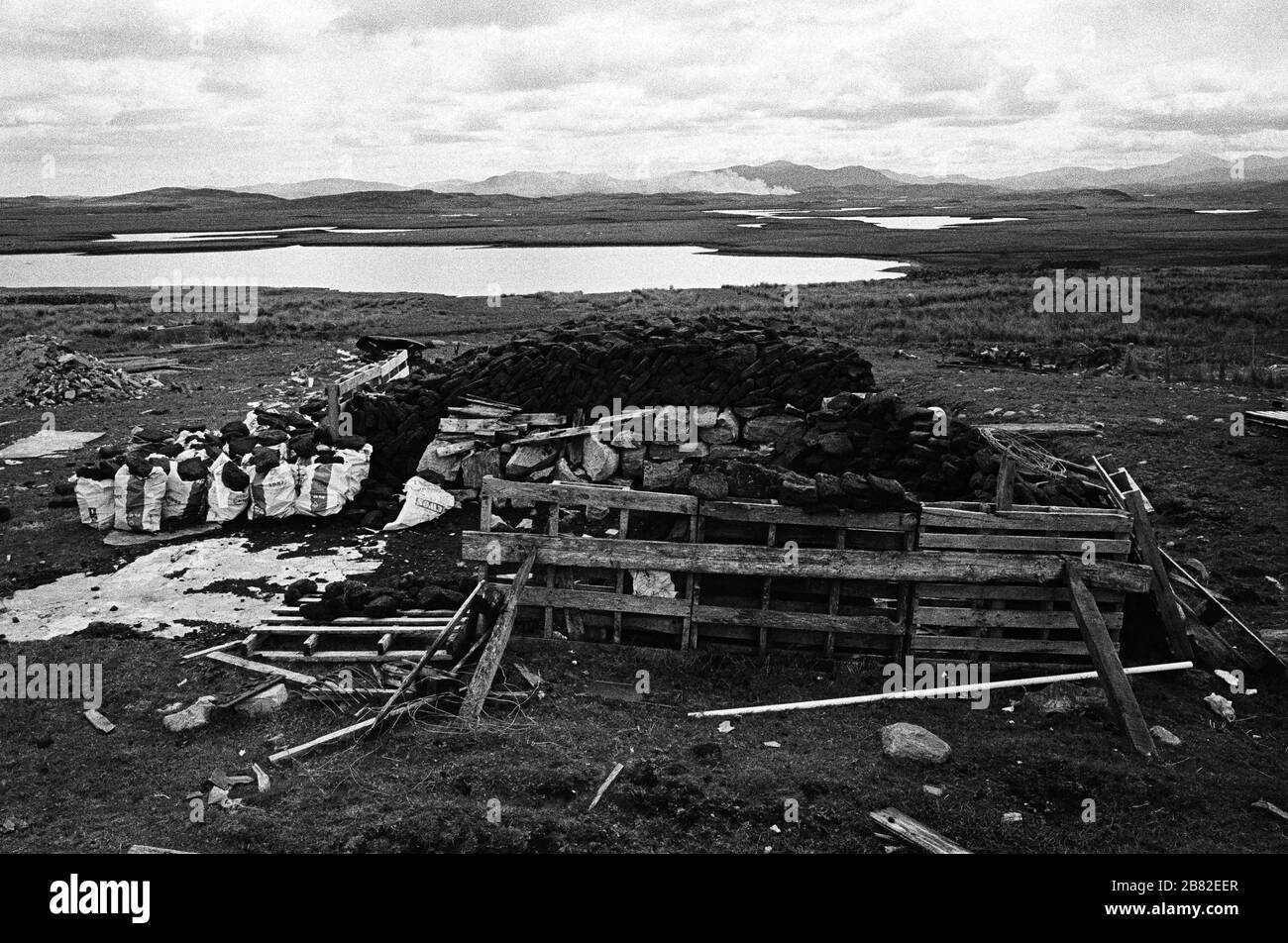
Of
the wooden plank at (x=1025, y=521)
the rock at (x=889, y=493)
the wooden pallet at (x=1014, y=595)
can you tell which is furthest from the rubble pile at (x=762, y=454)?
the wooden pallet at (x=1014, y=595)

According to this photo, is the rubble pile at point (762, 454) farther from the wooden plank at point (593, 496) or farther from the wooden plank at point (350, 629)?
the wooden plank at point (350, 629)

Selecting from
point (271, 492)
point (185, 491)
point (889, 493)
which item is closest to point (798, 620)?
point (889, 493)

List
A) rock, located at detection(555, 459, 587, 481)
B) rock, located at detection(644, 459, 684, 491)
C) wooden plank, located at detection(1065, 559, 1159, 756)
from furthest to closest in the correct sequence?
1. rock, located at detection(555, 459, 587, 481)
2. rock, located at detection(644, 459, 684, 491)
3. wooden plank, located at detection(1065, 559, 1159, 756)

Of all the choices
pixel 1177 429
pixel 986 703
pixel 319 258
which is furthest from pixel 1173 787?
pixel 319 258

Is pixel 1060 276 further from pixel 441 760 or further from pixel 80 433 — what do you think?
pixel 441 760

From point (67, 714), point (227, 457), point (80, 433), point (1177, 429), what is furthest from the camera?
point (80, 433)

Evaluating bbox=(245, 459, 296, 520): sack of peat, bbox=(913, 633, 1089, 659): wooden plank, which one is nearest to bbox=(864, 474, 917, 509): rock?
bbox=(913, 633, 1089, 659): wooden plank

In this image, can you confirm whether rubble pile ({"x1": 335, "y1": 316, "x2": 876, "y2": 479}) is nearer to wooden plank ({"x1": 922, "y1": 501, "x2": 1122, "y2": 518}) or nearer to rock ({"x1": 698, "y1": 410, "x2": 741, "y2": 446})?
rock ({"x1": 698, "y1": 410, "x2": 741, "y2": 446})
